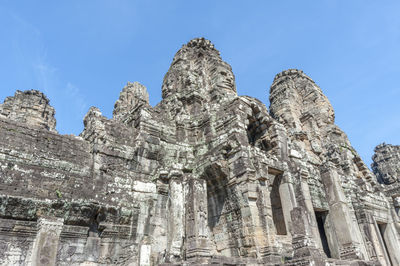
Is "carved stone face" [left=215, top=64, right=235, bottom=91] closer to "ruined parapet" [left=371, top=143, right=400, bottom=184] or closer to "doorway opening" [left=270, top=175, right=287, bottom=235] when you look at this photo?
"doorway opening" [left=270, top=175, right=287, bottom=235]

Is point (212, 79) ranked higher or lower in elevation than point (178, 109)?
higher

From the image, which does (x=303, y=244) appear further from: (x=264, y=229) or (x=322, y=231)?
(x=322, y=231)

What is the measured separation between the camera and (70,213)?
311 inches


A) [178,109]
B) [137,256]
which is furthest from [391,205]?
[137,256]

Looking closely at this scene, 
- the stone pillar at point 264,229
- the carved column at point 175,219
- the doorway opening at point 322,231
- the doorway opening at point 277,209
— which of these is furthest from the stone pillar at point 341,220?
the carved column at point 175,219

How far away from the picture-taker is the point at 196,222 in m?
7.82

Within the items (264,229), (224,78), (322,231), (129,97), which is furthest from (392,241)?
(129,97)

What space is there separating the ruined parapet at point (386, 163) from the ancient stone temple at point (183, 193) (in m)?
18.0

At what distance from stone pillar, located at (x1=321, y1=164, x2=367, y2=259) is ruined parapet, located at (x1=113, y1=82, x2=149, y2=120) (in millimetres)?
12973

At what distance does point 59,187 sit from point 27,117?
1619 centimetres

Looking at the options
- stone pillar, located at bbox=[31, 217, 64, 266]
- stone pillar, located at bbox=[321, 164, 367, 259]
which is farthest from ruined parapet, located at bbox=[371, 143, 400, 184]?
stone pillar, located at bbox=[31, 217, 64, 266]

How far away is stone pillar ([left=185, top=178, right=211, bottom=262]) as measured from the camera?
738 centimetres

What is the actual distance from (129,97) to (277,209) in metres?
14.5

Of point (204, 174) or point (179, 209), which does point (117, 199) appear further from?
point (204, 174)
